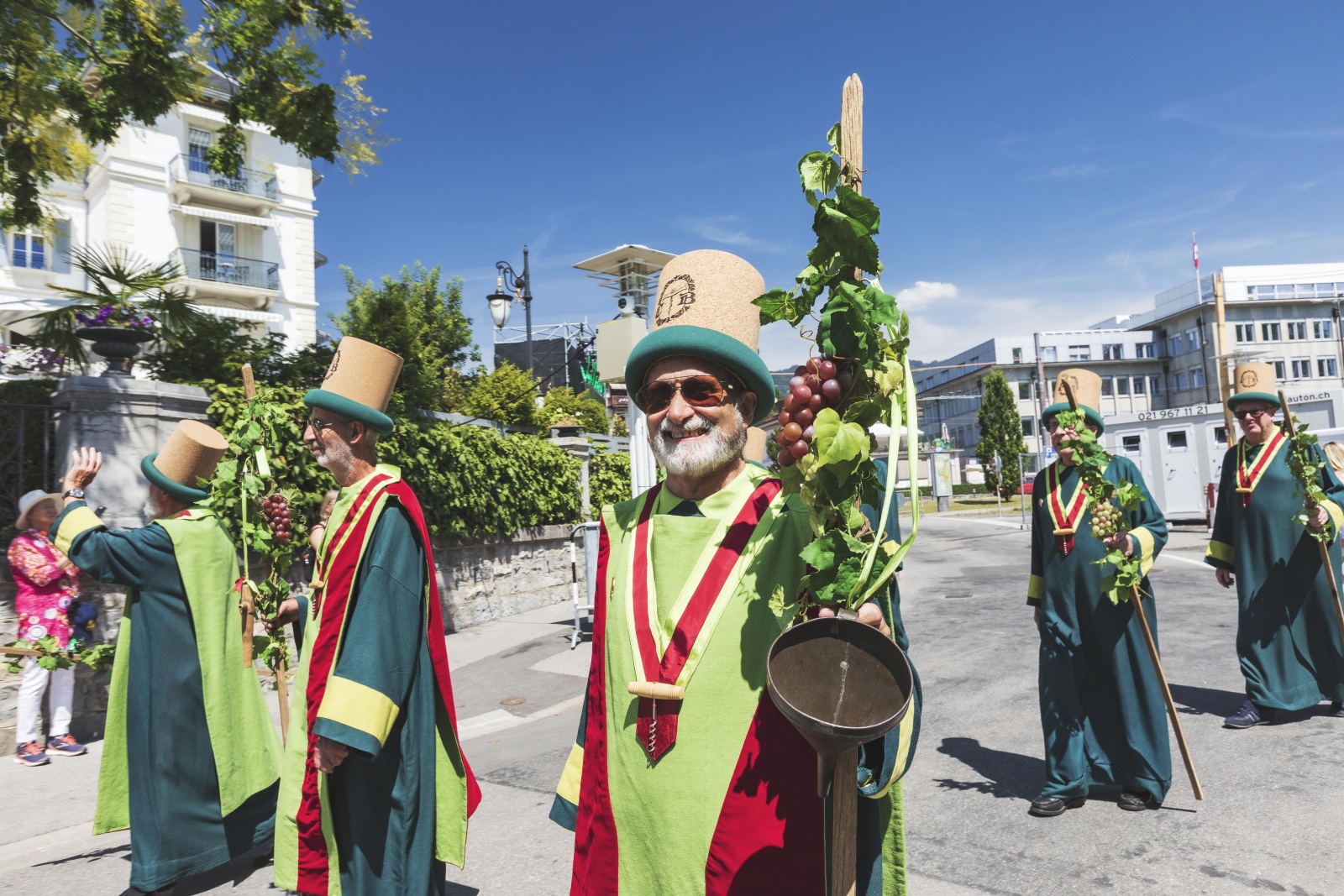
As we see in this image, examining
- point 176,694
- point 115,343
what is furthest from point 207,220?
point 176,694

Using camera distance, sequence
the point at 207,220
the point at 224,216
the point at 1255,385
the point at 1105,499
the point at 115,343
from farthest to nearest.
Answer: the point at 207,220 < the point at 224,216 < the point at 115,343 < the point at 1255,385 < the point at 1105,499

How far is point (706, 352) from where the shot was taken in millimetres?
2217

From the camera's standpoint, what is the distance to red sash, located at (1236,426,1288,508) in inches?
247

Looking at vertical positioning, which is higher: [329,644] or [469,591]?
[329,644]

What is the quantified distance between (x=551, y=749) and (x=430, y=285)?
22.6 meters

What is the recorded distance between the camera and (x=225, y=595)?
4418mm

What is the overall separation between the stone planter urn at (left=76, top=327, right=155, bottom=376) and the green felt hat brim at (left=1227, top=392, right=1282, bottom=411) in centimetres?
877

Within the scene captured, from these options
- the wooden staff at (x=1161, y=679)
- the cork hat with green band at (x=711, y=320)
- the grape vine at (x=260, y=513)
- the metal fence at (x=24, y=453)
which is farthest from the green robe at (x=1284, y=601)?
the metal fence at (x=24, y=453)

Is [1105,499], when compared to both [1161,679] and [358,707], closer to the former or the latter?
[1161,679]

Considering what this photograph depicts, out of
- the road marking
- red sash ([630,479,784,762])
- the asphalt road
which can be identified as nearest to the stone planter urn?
the asphalt road

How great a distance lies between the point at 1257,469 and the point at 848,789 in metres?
6.12

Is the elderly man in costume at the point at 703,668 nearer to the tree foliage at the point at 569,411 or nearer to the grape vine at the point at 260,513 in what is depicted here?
the grape vine at the point at 260,513

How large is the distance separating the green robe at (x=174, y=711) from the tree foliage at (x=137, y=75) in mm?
5160

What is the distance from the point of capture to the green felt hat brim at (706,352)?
221 cm
